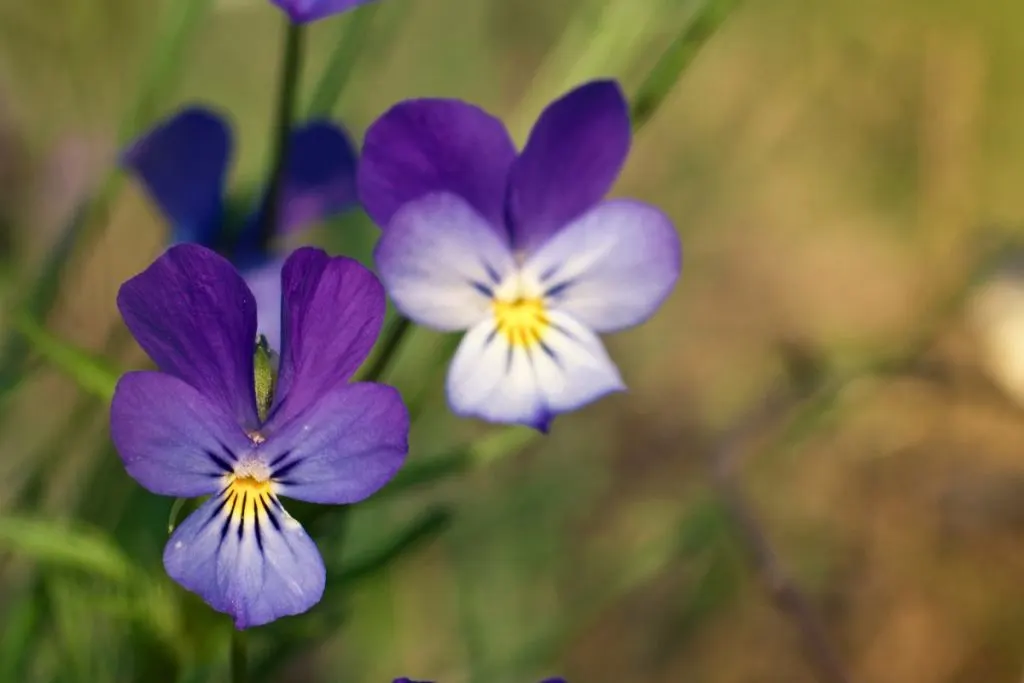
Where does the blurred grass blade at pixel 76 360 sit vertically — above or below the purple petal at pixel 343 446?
above

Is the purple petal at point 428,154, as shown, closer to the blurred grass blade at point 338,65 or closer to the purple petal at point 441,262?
the purple petal at point 441,262

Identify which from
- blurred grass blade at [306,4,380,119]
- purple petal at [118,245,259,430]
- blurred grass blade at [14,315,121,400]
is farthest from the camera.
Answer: blurred grass blade at [306,4,380,119]

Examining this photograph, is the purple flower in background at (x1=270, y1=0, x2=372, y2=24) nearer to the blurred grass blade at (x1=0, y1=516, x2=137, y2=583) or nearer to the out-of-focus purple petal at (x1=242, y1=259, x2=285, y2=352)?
the out-of-focus purple petal at (x1=242, y1=259, x2=285, y2=352)

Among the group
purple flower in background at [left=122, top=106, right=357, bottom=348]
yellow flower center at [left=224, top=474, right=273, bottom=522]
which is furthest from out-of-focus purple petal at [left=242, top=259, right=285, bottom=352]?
yellow flower center at [left=224, top=474, right=273, bottom=522]

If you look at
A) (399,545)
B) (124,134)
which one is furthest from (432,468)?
(124,134)

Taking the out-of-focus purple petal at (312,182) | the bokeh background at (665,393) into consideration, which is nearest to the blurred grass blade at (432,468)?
the bokeh background at (665,393)

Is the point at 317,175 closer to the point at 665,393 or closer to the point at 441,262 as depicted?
the point at 441,262

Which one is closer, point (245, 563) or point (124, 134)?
point (245, 563)
